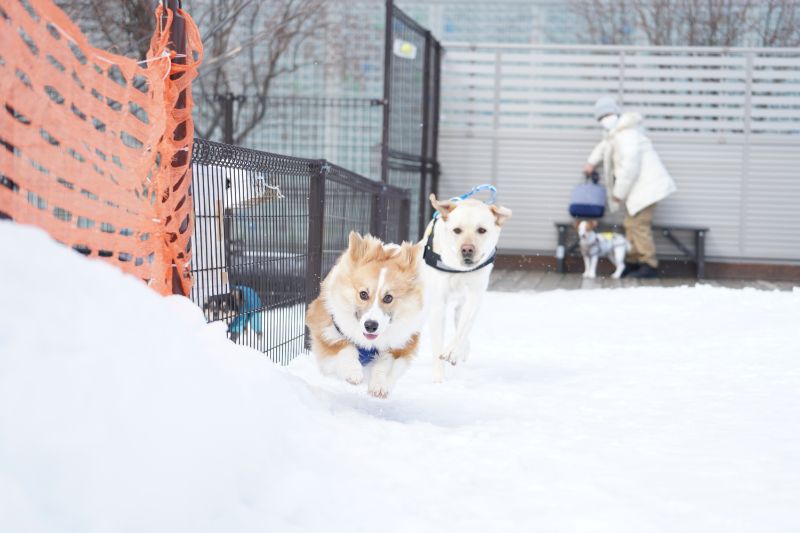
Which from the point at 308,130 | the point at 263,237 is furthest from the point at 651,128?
the point at 263,237

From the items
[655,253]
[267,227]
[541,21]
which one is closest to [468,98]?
[655,253]

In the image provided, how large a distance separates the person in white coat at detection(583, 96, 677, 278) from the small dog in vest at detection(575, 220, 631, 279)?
0.69 feet

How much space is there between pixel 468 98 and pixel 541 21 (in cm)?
462

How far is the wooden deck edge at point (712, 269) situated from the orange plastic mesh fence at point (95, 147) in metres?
8.27

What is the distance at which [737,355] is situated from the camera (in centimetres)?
506

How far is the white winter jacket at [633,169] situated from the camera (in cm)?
1009

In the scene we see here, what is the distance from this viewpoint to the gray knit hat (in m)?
10.4

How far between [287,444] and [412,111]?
7716 millimetres

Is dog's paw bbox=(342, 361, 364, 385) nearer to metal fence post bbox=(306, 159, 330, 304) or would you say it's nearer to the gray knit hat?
metal fence post bbox=(306, 159, 330, 304)

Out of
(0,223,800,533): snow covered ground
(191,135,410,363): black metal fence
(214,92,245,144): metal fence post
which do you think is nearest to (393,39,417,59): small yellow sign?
(214,92,245,144): metal fence post

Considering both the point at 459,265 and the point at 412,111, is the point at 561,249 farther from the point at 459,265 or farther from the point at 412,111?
the point at 459,265

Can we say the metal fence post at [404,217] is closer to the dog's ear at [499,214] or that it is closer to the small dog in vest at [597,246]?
the small dog in vest at [597,246]

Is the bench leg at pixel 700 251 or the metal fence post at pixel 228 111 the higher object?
the metal fence post at pixel 228 111

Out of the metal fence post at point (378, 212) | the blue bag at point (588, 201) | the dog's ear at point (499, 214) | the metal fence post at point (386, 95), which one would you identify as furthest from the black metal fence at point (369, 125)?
the dog's ear at point (499, 214)
